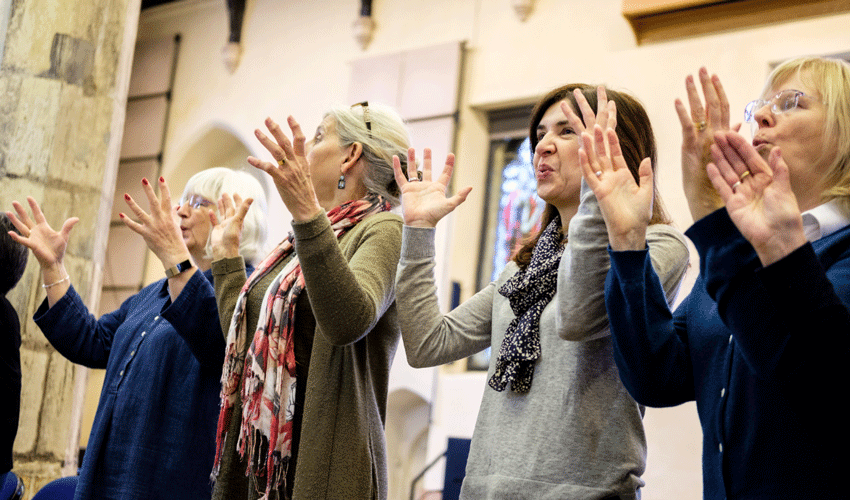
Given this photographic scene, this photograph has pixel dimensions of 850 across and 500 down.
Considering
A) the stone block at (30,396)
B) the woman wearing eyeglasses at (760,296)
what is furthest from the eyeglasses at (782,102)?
the stone block at (30,396)

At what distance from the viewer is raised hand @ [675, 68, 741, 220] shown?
1.30m

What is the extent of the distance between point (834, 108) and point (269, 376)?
115 cm

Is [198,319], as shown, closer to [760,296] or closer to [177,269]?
[177,269]

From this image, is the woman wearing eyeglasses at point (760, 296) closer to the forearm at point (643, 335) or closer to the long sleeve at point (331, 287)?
the forearm at point (643, 335)

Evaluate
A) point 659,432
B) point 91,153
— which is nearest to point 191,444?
point 91,153

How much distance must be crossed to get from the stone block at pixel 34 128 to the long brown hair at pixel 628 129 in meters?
2.40

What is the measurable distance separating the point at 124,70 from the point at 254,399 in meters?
2.48

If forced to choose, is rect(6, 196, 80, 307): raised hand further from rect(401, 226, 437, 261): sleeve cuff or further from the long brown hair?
the long brown hair

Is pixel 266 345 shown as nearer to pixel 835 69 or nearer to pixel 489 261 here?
pixel 835 69

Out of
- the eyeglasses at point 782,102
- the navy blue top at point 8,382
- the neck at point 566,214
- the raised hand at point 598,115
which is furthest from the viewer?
the navy blue top at point 8,382

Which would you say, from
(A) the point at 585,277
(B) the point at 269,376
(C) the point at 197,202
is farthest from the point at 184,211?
(A) the point at 585,277

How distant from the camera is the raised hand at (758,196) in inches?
43.4

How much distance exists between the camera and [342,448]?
1646mm

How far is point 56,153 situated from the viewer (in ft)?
11.4
